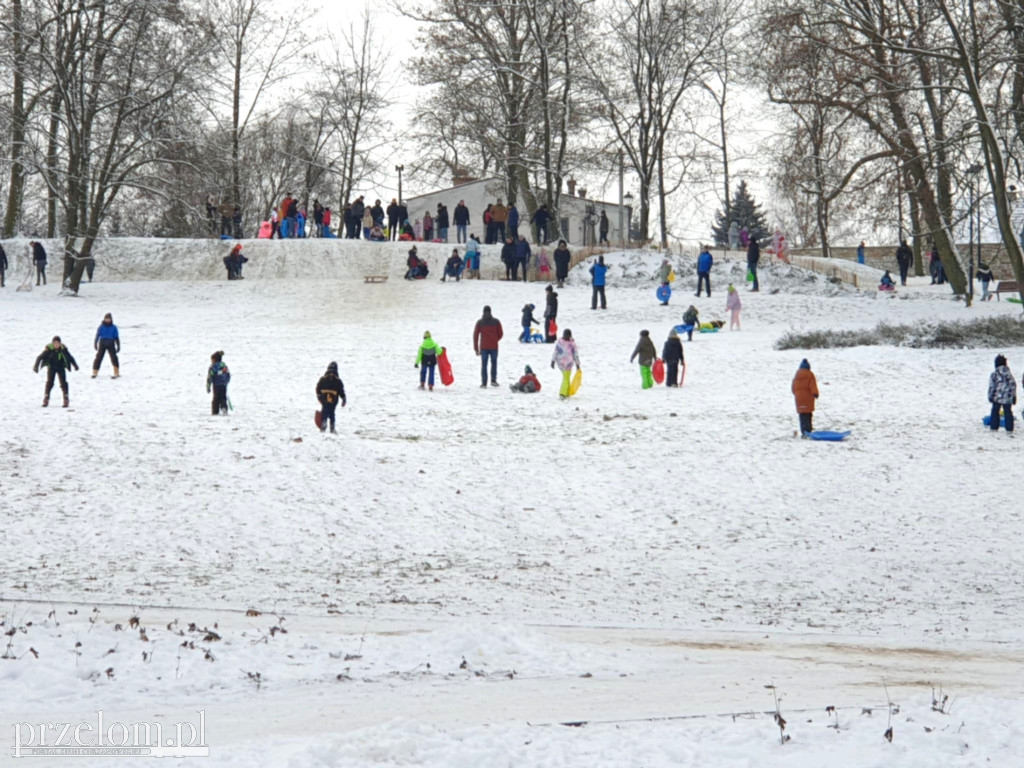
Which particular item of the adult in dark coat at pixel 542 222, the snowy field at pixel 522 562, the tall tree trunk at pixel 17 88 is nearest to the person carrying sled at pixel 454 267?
the adult in dark coat at pixel 542 222

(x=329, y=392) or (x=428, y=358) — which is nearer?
(x=329, y=392)

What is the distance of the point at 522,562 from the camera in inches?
474

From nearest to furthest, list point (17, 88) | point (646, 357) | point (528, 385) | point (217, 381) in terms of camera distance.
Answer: point (217, 381) → point (528, 385) → point (646, 357) → point (17, 88)

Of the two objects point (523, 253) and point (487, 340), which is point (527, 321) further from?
point (523, 253)

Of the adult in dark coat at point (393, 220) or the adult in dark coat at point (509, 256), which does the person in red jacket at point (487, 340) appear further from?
the adult in dark coat at point (393, 220)

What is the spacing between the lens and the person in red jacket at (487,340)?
843 inches

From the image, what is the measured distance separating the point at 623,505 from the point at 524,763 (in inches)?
322

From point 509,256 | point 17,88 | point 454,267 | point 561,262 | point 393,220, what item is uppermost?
point 17,88

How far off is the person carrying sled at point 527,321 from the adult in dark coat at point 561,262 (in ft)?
30.6

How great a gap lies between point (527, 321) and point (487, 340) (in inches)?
232

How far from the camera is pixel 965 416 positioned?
1905cm

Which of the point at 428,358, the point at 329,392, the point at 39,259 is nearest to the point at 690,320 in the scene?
the point at 428,358

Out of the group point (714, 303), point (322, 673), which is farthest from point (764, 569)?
point (714, 303)

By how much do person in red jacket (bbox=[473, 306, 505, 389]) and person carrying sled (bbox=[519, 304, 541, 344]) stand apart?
506cm
